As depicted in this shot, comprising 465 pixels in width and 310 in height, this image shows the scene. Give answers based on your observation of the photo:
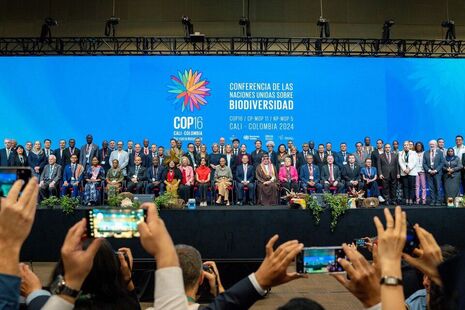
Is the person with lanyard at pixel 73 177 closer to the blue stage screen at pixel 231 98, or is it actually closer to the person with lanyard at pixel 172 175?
the blue stage screen at pixel 231 98

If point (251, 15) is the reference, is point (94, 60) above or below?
below

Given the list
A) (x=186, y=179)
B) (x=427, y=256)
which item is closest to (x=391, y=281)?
(x=427, y=256)

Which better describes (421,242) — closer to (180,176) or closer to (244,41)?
(180,176)

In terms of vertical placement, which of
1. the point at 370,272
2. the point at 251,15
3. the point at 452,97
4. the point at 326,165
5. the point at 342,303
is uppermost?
the point at 251,15

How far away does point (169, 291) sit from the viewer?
1.08 m

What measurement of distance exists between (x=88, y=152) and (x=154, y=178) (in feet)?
6.16

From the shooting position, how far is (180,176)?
32.8 feet

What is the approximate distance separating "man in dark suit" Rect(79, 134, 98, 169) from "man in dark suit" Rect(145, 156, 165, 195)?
58.3 inches

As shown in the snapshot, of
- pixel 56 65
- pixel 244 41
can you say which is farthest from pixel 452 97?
pixel 56 65

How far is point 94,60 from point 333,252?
37.6 feet

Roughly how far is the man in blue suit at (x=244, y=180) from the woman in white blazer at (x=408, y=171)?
349cm

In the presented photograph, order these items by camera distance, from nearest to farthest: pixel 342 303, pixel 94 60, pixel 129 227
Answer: pixel 129 227 → pixel 342 303 → pixel 94 60

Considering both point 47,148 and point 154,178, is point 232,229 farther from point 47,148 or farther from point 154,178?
point 47,148

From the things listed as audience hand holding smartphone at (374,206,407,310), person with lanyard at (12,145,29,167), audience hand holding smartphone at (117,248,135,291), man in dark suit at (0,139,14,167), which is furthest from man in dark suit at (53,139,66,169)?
audience hand holding smartphone at (374,206,407,310)
